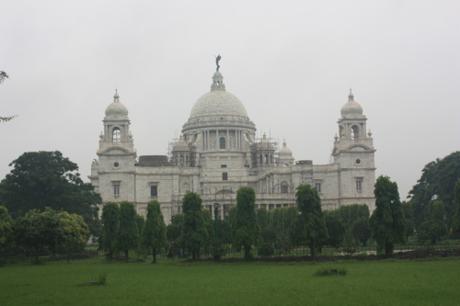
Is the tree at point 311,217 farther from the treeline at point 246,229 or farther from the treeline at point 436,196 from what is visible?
the treeline at point 436,196

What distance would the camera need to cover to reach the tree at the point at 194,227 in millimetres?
66500

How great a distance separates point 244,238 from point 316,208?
19.1 ft

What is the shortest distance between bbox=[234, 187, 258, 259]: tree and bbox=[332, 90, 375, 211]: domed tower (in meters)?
53.3

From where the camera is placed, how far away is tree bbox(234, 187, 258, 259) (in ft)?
213

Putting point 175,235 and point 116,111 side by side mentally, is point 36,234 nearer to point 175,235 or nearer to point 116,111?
point 175,235

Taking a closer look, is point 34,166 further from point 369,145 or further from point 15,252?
point 369,145

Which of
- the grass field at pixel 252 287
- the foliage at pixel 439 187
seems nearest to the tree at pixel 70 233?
the grass field at pixel 252 287

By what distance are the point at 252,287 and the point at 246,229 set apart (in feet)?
93.8

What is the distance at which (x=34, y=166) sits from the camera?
97.8m

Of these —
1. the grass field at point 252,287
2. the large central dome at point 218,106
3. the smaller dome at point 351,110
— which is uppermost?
the large central dome at point 218,106

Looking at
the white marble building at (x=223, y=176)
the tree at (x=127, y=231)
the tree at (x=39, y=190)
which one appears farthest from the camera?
the white marble building at (x=223, y=176)

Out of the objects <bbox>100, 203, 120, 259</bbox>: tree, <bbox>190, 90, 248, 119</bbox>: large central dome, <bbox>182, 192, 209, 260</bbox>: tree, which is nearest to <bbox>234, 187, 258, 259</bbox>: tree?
<bbox>182, 192, 209, 260</bbox>: tree

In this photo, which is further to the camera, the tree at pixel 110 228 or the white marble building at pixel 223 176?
the white marble building at pixel 223 176

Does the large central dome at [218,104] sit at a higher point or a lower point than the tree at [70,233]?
higher
